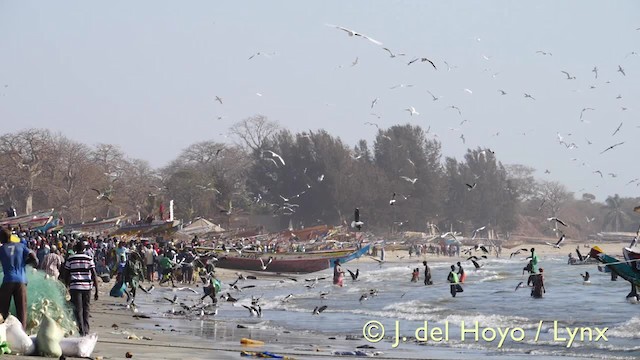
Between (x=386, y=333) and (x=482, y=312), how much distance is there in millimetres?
7533

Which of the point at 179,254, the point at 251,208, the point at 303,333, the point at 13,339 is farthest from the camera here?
the point at 251,208

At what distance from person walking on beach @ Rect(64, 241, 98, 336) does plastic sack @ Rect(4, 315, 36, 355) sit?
105 inches

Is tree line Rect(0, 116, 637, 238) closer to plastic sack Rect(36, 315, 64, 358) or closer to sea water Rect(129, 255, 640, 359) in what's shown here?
sea water Rect(129, 255, 640, 359)

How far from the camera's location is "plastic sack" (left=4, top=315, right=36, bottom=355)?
9.73m

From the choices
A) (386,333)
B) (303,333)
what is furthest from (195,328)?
(386,333)

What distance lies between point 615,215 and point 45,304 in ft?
501

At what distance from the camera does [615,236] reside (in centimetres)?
12975

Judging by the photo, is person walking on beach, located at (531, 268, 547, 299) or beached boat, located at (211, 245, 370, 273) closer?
person walking on beach, located at (531, 268, 547, 299)

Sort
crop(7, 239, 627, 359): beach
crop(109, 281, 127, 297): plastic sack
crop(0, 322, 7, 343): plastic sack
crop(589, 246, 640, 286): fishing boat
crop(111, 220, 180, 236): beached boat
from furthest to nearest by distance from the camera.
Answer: crop(111, 220, 180, 236): beached boat
crop(109, 281, 127, 297): plastic sack
crop(589, 246, 640, 286): fishing boat
crop(7, 239, 627, 359): beach
crop(0, 322, 7, 343): plastic sack

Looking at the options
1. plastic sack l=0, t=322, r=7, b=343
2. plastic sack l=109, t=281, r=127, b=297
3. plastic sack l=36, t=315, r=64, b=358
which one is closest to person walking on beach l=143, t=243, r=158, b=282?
plastic sack l=109, t=281, r=127, b=297

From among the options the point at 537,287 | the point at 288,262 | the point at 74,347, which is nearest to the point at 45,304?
the point at 74,347

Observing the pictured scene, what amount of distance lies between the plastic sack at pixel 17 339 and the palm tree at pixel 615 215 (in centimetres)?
15317

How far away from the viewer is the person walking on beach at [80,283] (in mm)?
12547

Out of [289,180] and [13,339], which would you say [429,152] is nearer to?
[289,180]
